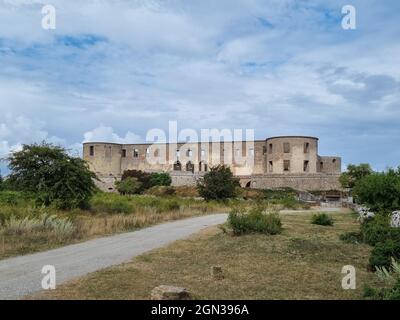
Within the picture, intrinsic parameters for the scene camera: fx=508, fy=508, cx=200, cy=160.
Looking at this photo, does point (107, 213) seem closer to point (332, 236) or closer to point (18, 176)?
point (18, 176)

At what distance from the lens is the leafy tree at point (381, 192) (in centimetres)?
1841

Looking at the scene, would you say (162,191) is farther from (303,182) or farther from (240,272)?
(240,272)

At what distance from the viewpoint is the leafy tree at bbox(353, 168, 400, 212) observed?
60.4 ft

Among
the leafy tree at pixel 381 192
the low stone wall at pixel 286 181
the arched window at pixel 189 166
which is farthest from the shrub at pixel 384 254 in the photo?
the arched window at pixel 189 166

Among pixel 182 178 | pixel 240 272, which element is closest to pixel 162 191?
pixel 182 178

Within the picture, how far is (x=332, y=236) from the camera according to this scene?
58.4 feet

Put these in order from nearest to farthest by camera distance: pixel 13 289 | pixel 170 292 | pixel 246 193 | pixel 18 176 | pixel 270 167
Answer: pixel 170 292, pixel 13 289, pixel 18 176, pixel 246 193, pixel 270 167

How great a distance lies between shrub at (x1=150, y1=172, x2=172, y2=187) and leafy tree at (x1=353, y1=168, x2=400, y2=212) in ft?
178

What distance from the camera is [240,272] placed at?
10320 millimetres

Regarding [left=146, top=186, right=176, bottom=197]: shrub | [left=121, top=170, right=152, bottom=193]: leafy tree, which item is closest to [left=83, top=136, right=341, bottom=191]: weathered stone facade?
[left=121, top=170, right=152, bottom=193]: leafy tree

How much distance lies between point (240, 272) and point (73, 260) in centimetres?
405

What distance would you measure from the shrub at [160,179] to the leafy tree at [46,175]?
156ft

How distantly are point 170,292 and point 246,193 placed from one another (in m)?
53.0

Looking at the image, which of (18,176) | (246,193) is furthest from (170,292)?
(246,193)
